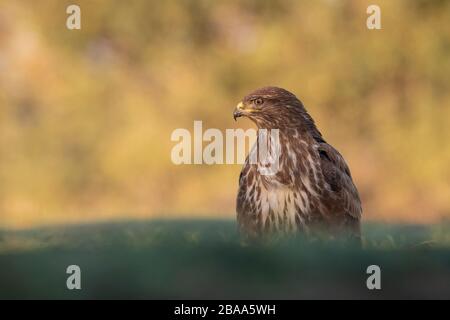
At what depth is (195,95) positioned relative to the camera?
883 inches

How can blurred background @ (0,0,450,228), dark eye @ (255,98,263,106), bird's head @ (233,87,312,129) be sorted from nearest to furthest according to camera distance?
bird's head @ (233,87,312,129), dark eye @ (255,98,263,106), blurred background @ (0,0,450,228)

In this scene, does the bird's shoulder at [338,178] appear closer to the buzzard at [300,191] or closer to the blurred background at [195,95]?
the buzzard at [300,191]

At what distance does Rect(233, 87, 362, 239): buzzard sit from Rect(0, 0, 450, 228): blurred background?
1332 cm

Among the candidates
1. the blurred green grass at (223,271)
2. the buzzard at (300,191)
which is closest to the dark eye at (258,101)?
the buzzard at (300,191)

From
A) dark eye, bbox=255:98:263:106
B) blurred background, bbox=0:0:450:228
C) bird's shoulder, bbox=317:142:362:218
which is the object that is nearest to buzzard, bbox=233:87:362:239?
bird's shoulder, bbox=317:142:362:218

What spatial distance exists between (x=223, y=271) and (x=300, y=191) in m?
2.95

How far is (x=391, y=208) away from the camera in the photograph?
69.1 feet

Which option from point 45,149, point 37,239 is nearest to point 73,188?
point 45,149

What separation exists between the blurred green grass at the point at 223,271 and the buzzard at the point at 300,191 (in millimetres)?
2464

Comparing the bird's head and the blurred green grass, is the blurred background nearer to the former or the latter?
the bird's head

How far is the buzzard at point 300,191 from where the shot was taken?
20.4ft

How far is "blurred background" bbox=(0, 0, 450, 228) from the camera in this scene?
70.0 ft

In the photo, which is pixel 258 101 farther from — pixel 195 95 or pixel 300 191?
pixel 195 95

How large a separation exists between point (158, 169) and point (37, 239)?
1747 centimetres
